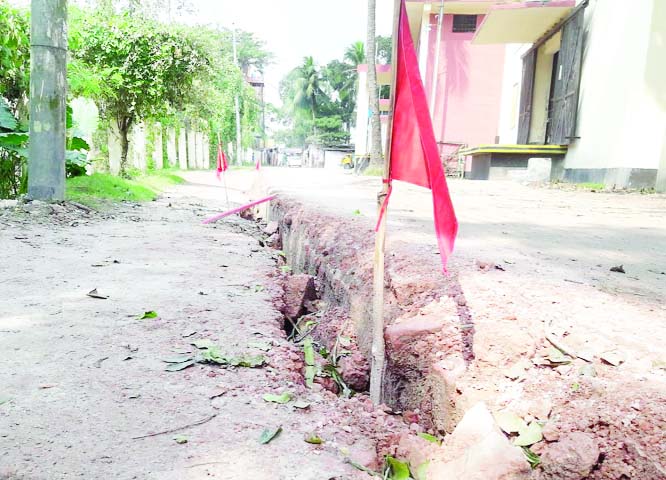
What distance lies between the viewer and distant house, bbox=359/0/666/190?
285 inches

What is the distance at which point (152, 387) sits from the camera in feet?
5.12

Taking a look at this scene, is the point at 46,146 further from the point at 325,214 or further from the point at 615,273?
the point at 615,273

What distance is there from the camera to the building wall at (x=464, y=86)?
15953mm

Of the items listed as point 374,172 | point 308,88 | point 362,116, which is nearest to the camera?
point 374,172

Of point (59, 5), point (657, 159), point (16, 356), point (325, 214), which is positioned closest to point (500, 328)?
point (16, 356)

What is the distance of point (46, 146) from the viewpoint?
5102 millimetres

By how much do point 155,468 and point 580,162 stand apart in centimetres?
940

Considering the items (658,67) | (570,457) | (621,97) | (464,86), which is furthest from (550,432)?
(464,86)

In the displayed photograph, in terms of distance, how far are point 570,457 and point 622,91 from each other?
7.95m

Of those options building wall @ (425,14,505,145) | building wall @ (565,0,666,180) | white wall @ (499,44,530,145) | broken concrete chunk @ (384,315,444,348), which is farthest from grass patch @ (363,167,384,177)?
broken concrete chunk @ (384,315,444,348)

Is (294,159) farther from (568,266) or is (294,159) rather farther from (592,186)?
(568,266)

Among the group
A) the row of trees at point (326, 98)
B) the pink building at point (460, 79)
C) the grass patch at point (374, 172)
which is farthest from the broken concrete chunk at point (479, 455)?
the row of trees at point (326, 98)

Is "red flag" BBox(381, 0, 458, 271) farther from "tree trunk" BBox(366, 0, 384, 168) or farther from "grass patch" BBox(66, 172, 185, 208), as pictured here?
"tree trunk" BBox(366, 0, 384, 168)

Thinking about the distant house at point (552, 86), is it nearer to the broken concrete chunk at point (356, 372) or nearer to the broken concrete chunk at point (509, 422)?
the broken concrete chunk at point (356, 372)
